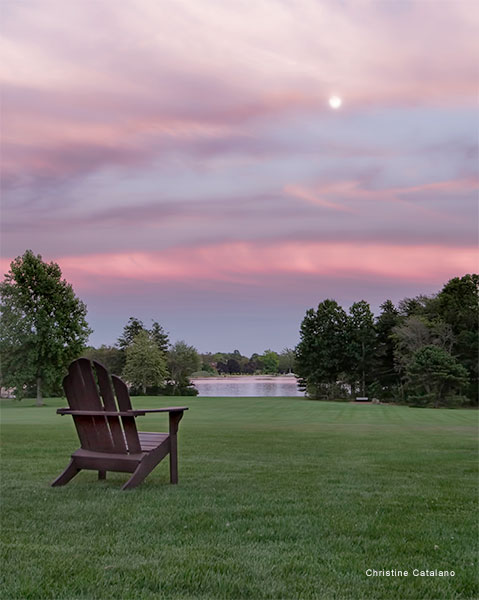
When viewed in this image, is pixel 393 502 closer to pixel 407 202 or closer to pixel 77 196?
pixel 77 196

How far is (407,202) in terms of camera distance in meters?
22.3

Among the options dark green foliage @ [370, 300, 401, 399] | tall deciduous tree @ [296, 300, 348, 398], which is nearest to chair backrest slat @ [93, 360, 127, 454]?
dark green foliage @ [370, 300, 401, 399]

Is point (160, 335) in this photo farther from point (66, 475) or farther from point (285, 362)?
point (66, 475)

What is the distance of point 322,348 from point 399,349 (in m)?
8.67

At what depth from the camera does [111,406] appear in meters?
6.21

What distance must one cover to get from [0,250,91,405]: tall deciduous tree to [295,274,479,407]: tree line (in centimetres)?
2638

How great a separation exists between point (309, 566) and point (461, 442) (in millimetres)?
11087

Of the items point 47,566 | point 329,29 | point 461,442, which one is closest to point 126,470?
point 47,566

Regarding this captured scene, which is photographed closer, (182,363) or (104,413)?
(104,413)

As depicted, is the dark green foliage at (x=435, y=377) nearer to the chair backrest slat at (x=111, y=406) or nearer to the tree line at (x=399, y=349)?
the tree line at (x=399, y=349)

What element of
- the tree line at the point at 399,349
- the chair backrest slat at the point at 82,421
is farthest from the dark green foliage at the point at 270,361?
the chair backrest slat at the point at 82,421

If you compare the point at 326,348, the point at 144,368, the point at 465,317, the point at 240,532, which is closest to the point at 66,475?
the point at 240,532

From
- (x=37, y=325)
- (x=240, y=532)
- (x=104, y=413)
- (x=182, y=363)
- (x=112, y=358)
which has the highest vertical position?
(x=37, y=325)

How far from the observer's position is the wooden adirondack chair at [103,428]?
6184 mm
